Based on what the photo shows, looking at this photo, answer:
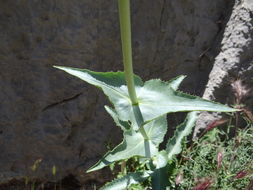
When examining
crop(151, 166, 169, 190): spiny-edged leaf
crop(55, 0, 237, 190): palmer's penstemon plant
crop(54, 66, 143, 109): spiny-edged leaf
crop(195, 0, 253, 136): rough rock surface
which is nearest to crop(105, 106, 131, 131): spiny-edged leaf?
crop(55, 0, 237, 190): palmer's penstemon plant

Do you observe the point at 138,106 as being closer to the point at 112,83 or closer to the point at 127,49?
the point at 112,83

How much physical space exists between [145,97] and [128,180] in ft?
1.31

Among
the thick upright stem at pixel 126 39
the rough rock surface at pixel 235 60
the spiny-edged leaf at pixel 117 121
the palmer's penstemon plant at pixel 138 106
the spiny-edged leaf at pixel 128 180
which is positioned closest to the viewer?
the thick upright stem at pixel 126 39

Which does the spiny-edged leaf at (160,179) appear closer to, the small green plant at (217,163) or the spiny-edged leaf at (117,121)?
the small green plant at (217,163)

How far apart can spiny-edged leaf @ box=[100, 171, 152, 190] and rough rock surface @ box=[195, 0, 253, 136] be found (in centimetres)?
55

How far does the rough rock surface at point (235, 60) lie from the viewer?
204 centimetres

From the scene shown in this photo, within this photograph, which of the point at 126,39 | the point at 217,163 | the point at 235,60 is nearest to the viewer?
the point at 126,39

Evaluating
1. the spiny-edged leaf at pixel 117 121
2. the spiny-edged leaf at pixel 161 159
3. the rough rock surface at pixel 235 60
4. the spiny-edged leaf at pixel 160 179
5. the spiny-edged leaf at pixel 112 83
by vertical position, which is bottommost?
the spiny-edged leaf at pixel 160 179

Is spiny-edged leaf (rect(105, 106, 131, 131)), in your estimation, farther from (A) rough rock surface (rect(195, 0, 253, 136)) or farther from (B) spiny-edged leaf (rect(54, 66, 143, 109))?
(A) rough rock surface (rect(195, 0, 253, 136))

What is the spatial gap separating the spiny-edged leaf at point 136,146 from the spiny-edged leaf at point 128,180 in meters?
0.16

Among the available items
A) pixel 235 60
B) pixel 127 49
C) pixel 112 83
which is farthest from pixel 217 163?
pixel 127 49

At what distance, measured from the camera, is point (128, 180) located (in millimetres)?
1723

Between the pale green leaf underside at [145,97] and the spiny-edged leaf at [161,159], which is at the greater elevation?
the pale green leaf underside at [145,97]

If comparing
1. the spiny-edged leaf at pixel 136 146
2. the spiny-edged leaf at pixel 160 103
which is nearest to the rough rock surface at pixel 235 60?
the spiny-edged leaf at pixel 136 146
